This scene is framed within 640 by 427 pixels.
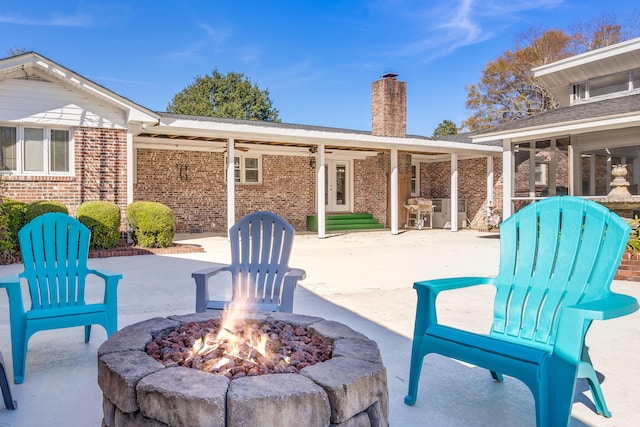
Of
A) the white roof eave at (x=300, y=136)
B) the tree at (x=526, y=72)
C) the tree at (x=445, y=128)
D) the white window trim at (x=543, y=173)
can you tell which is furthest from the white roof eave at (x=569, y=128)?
the tree at (x=445, y=128)

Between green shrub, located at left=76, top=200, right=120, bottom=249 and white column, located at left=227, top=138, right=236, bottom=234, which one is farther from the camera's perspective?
white column, located at left=227, top=138, right=236, bottom=234

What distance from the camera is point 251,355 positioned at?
6.35 ft

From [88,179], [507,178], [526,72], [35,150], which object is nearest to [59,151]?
[35,150]

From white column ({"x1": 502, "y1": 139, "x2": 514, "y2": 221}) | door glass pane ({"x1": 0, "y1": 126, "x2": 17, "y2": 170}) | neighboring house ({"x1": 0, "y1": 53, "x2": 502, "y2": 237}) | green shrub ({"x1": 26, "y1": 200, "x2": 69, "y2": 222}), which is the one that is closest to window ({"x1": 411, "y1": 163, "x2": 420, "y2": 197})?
neighboring house ({"x1": 0, "y1": 53, "x2": 502, "y2": 237})

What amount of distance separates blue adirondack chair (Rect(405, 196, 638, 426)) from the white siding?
28.7 feet

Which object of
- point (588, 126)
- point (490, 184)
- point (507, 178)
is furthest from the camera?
point (490, 184)

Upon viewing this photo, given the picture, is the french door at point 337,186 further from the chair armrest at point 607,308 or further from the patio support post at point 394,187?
the chair armrest at point 607,308

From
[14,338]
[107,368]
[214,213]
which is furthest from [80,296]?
[214,213]

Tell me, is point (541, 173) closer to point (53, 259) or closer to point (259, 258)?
point (259, 258)

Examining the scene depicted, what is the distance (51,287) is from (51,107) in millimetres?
6961

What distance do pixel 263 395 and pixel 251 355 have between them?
0.43 metres

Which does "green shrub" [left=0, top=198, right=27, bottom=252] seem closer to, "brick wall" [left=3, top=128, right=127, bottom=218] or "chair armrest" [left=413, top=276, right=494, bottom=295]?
"brick wall" [left=3, top=128, right=127, bottom=218]

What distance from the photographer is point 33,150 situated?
910cm

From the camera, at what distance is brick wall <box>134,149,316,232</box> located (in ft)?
42.0
